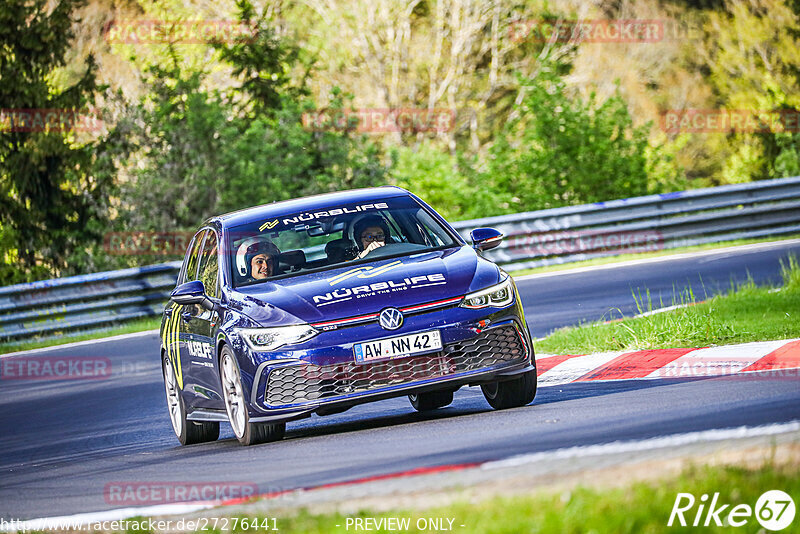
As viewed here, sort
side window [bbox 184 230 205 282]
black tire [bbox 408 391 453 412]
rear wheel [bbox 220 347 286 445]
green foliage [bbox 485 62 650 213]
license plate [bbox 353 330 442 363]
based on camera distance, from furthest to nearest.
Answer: green foliage [bbox 485 62 650 213] < side window [bbox 184 230 205 282] < black tire [bbox 408 391 453 412] < rear wheel [bbox 220 347 286 445] < license plate [bbox 353 330 442 363]

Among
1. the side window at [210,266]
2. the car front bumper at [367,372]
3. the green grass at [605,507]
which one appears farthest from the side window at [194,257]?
the green grass at [605,507]

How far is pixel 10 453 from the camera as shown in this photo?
10.7 m

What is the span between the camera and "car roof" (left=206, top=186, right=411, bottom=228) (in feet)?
32.6

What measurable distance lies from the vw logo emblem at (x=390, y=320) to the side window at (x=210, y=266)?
1606 mm

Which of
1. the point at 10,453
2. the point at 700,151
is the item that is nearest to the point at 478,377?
the point at 10,453

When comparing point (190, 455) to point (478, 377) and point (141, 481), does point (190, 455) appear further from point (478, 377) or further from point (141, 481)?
point (478, 377)

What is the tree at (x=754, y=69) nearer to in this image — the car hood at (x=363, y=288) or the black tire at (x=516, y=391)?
the black tire at (x=516, y=391)

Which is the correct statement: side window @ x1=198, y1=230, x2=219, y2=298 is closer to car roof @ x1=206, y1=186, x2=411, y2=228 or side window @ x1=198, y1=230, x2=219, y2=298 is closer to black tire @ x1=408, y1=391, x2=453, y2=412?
car roof @ x1=206, y1=186, x2=411, y2=228

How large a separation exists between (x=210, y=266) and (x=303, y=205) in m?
0.82

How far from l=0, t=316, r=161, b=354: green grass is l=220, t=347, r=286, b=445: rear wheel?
1058cm

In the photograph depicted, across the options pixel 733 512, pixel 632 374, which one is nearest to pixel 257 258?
pixel 632 374

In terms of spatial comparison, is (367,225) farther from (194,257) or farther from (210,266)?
(194,257)

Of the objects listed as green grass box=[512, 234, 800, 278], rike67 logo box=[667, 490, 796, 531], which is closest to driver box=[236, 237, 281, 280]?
rike67 logo box=[667, 490, 796, 531]

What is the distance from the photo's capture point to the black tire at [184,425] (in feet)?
32.7
